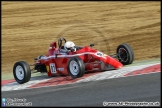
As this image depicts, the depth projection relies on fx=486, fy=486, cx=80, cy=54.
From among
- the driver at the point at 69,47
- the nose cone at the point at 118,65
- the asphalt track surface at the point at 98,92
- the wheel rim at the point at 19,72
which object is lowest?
the asphalt track surface at the point at 98,92

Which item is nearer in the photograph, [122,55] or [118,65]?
[118,65]

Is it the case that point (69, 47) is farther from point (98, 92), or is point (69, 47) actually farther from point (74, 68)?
point (98, 92)

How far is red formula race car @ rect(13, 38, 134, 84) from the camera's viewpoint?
1189cm

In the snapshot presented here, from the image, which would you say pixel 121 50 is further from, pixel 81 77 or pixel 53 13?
pixel 53 13

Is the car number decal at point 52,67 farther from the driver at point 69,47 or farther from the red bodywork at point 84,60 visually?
the driver at point 69,47

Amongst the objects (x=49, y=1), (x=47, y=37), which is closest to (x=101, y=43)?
(x=47, y=37)

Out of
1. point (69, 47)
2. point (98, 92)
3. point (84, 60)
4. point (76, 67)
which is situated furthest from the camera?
point (69, 47)

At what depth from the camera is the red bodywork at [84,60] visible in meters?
12.4

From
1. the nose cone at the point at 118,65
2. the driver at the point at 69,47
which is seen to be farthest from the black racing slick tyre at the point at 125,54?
the driver at the point at 69,47

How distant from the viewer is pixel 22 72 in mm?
12531

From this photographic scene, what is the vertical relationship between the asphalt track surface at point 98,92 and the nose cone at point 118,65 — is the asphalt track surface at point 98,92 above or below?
below

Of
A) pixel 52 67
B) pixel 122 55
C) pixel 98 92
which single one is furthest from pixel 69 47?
pixel 98 92

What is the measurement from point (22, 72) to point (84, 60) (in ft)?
5.35

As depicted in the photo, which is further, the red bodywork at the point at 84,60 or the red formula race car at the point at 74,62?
the red bodywork at the point at 84,60
